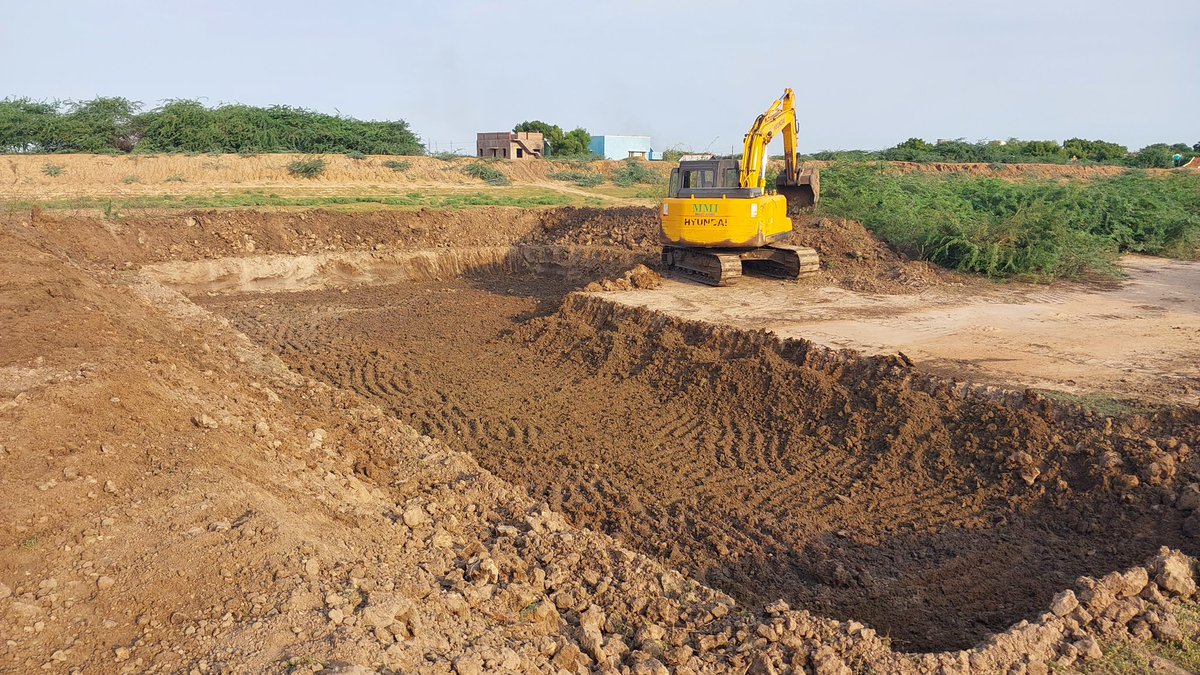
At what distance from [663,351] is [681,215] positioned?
3863mm

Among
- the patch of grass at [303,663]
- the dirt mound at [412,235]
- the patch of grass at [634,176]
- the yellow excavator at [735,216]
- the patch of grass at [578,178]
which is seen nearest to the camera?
the patch of grass at [303,663]

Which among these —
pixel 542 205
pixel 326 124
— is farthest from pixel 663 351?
pixel 326 124

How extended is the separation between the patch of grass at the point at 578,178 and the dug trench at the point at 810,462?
25027 millimetres

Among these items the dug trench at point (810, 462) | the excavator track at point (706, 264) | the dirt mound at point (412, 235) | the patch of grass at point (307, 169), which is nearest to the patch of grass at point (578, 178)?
the patch of grass at point (307, 169)

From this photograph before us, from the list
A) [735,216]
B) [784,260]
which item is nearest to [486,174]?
[784,260]

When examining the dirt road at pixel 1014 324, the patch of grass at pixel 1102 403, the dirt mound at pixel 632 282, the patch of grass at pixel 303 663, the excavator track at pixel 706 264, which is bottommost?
the patch of grass at pixel 303 663

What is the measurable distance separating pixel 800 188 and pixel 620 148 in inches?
1718

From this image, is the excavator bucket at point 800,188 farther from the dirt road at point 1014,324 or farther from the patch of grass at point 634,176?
the patch of grass at point 634,176

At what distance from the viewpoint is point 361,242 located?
63.7ft

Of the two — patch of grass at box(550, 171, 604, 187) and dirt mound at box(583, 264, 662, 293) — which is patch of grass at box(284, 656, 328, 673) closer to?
dirt mound at box(583, 264, 662, 293)

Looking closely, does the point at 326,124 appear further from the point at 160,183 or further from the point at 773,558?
the point at 773,558

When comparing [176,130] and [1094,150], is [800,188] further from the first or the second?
[1094,150]

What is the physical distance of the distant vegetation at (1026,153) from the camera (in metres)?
43.2

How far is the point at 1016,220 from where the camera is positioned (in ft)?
49.0
